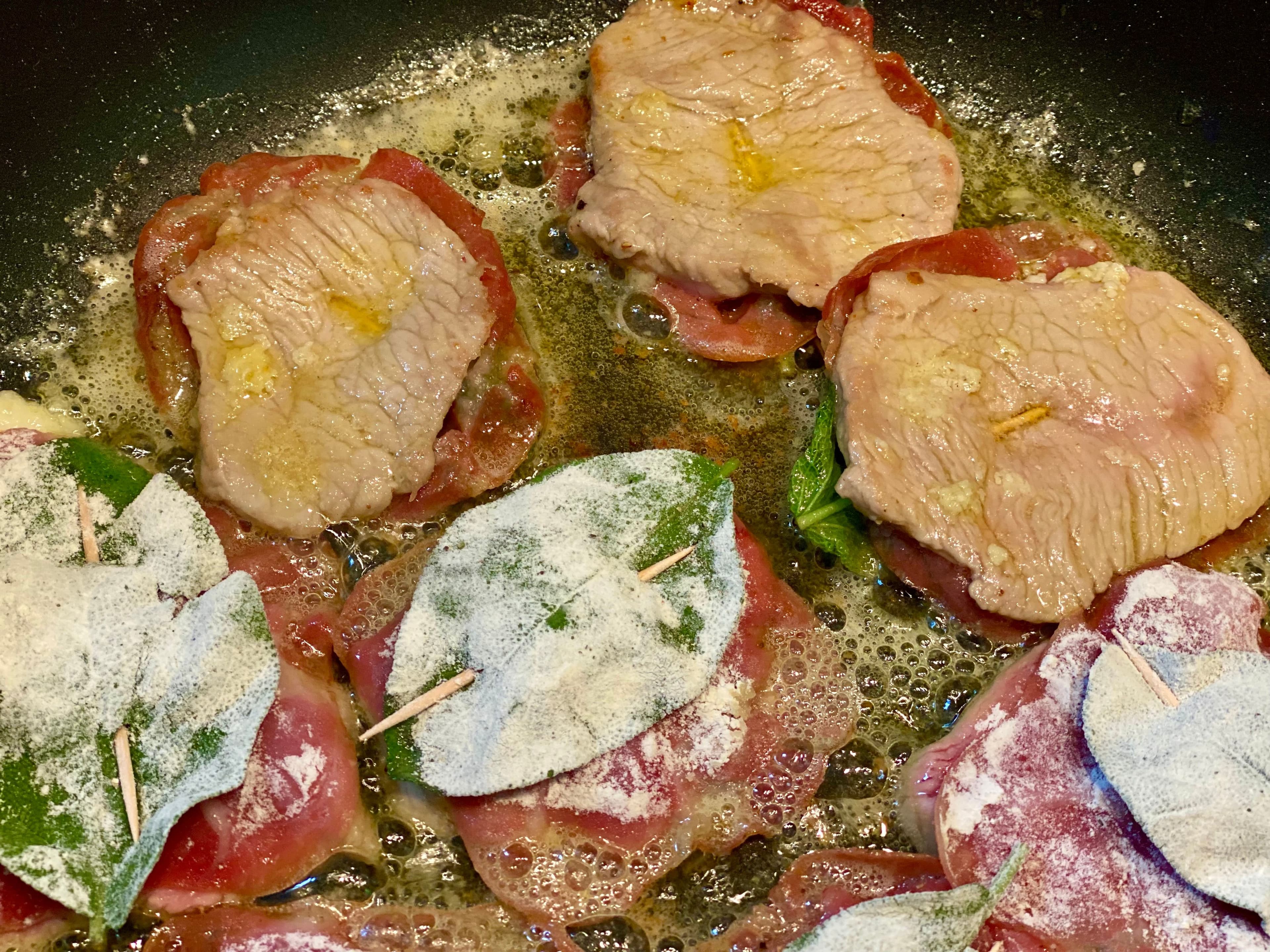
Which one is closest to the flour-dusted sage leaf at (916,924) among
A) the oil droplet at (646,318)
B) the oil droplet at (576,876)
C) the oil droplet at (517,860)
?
the oil droplet at (576,876)

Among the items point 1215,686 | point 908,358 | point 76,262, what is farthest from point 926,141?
point 76,262

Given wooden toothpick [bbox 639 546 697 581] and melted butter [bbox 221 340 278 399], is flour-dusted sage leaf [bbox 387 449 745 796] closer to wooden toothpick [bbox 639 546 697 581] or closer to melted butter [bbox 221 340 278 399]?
wooden toothpick [bbox 639 546 697 581]

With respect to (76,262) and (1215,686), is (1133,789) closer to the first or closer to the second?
(1215,686)

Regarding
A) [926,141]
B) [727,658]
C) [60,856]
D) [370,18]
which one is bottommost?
[727,658]

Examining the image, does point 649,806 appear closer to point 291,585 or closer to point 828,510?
point 828,510

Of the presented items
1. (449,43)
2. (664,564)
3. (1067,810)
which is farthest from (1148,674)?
(449,43)

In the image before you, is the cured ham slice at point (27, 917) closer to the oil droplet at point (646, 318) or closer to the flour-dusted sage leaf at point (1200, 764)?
the oil droplet at point (646, 318)

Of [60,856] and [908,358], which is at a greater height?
[908,358]
